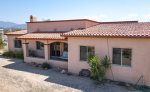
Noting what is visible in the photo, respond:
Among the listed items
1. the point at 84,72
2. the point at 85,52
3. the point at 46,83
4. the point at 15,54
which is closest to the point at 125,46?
the point at 85,52

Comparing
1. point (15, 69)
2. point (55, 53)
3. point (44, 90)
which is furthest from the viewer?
point (55, 53)

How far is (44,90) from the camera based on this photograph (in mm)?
13859

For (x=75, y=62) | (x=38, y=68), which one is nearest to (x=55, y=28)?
(x=38, y=68)

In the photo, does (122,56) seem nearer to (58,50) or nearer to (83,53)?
(83,53)

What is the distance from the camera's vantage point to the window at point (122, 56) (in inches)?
596

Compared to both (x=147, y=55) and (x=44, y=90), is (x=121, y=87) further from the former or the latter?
(x=44, y=90)

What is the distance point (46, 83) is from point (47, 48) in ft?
22.7

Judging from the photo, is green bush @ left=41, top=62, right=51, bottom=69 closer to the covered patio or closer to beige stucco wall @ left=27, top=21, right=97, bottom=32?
the covered patio

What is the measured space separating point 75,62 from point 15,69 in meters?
7.06

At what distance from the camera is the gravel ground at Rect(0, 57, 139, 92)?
14070 mm

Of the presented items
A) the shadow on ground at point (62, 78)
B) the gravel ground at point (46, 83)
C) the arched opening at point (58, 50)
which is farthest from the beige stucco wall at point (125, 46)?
the arched opening at point (58, 50)

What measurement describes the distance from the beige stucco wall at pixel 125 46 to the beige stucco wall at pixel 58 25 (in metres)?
4.88

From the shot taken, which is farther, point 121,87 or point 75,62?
point 75,62

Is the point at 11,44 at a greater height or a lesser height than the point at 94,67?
greater
